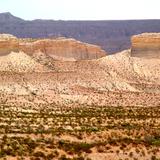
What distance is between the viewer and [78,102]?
197ft

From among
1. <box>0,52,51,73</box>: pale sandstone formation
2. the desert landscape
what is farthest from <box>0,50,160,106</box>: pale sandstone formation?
A: <box>0,52,51,73</box>: pale sandstone formation

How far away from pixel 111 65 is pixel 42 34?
325 feet

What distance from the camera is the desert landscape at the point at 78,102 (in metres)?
26.1

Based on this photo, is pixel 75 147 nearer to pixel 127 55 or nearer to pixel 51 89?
pixel 51 89

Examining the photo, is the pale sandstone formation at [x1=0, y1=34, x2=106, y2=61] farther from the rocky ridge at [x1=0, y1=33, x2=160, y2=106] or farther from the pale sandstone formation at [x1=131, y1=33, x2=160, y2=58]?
the pale sandstone formation at [x1=131, y1=33, x2=160, y2=58]

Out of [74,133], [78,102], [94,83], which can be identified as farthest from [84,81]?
[74,133]

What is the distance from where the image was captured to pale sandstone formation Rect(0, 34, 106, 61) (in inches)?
3268

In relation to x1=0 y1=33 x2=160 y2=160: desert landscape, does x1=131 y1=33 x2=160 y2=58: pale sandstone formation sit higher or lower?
higher

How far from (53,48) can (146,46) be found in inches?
558

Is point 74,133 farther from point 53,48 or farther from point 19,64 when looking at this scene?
point 53,48

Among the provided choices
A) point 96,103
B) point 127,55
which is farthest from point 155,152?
point 127,55

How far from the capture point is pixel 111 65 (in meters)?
85.6

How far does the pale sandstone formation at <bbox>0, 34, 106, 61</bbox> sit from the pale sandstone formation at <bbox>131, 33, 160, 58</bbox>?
1133 centimetres

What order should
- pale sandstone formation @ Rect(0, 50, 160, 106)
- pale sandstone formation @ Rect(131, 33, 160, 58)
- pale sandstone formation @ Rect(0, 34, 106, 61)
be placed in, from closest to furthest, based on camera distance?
pale sandstone formation @ Rect(0, 50, 160, 106) → pale sandstone formation @ Rect(0, 34, 106, 61) → pale sandstone formation @ Rect(131, 33, 160, 58)
